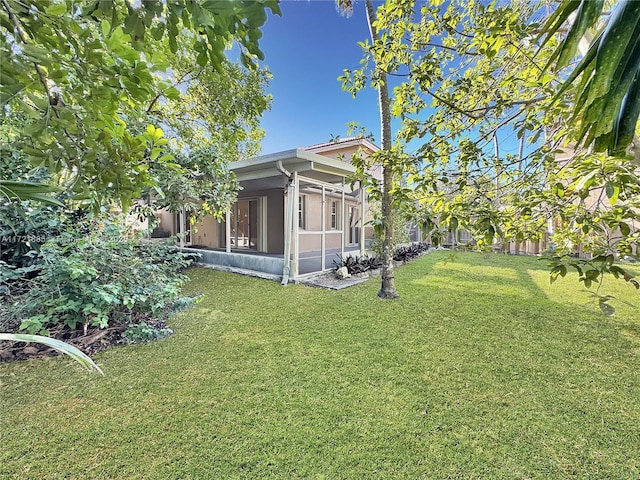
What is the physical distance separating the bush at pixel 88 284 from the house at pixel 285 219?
4.92 feet

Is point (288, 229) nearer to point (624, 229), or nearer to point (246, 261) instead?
point (246, 261)

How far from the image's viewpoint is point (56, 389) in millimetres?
2848

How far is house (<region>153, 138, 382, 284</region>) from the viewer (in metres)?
7.38

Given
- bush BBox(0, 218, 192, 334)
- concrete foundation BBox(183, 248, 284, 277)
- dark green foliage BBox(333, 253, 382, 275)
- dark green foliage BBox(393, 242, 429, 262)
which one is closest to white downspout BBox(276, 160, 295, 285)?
concrete foundation BBox(183, 248, 284, 277)

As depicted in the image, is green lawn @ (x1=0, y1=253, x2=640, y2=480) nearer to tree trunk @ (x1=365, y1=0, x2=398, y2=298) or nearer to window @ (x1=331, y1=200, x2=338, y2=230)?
tree trunk @ (x1=365, y1=0, x2=398, y2=298)

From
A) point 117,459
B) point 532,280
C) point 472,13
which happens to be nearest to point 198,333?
point 117,459

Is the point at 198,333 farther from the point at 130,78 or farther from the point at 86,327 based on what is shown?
the point at 130,78

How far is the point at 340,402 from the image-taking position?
265cm

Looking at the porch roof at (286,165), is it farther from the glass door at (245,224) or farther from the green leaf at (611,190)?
the green leaf at (611,190)

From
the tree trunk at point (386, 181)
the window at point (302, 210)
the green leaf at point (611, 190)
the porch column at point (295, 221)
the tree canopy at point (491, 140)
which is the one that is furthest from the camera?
the window at point (302, 210)

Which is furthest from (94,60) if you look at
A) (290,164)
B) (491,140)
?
(290,164)

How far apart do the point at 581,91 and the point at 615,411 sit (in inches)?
136

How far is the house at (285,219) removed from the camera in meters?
7.38

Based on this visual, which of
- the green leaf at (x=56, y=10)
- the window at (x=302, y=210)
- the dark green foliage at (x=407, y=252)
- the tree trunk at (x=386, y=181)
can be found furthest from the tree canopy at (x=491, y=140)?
the window at (x=302, y=210)
